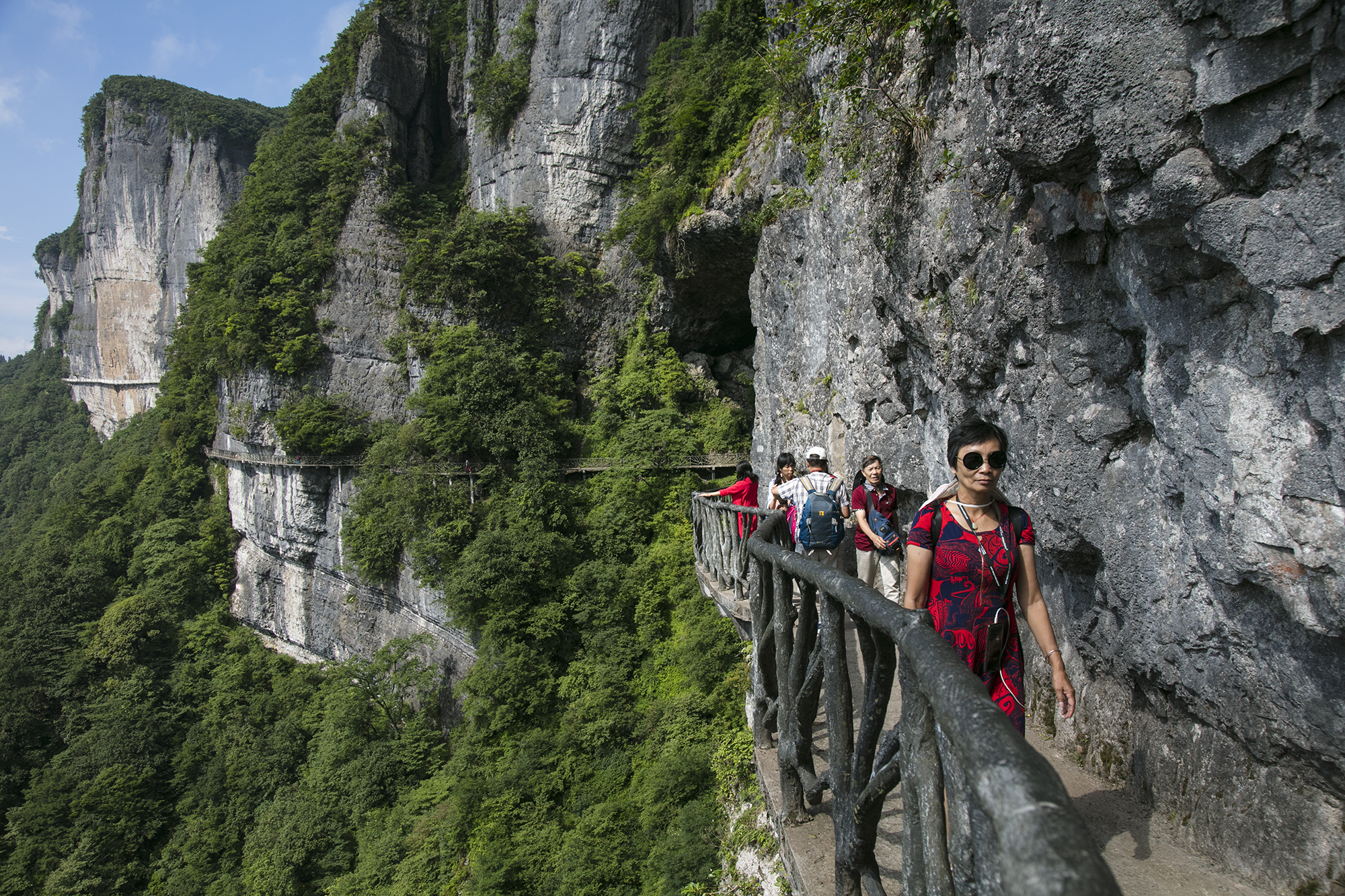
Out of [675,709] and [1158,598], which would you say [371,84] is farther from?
[1158,598]

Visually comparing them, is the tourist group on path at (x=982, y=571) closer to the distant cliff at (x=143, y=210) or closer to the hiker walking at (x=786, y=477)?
the hiker walking at (x=786, y=477)

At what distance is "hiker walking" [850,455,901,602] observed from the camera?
Answer: 443cm

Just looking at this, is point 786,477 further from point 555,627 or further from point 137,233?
point 137,233

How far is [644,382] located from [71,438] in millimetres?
53027

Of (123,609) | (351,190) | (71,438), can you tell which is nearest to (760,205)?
(351,190)

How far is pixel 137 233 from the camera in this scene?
4041 cm

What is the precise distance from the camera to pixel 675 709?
417 inches

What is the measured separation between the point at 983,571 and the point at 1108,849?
1.36 m

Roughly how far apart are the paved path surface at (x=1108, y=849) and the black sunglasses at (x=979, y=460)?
3.31ft

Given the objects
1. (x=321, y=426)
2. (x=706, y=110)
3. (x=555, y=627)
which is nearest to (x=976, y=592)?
(x=555, y=627)

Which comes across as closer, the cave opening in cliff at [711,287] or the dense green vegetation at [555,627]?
the dense green vegetation at [555,627]

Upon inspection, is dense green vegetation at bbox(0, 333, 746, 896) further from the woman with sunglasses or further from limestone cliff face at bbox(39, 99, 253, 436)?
limestone cliff face at bbox(39, 99, 253, 436)

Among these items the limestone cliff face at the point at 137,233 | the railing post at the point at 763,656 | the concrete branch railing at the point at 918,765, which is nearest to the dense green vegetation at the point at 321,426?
the railing post at the point at 763,656

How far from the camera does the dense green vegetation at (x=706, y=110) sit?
14.2 meters
